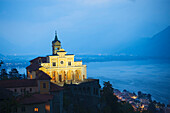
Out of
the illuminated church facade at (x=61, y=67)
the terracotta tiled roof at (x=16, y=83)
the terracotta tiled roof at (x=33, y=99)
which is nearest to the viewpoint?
the terracotta tiled roof at (x=33, y=99)

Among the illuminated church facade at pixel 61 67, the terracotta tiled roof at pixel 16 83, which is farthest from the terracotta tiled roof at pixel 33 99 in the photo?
the illuminated church facade at pixel 61 67

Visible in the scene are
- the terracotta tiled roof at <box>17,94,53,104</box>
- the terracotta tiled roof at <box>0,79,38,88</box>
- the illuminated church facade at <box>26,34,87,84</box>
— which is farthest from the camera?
the illuminated church facade at <box>26,34,87,84</box>

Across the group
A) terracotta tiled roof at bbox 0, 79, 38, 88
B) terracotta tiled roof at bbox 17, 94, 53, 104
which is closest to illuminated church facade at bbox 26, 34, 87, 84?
terracotta tiled roof at bbox 0, 79, 38, 88

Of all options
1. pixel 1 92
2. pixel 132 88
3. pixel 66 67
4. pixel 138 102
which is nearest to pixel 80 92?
pixel 66 67

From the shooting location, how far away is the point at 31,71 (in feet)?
153

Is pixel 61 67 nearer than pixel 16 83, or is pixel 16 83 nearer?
pixel 16 83

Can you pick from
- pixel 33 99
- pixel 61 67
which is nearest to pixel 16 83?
pixel 33 99

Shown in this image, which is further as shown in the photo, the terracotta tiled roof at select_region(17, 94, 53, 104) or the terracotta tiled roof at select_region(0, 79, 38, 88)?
the terracotta tiled roof at select_region(0, 79, 38, 88)

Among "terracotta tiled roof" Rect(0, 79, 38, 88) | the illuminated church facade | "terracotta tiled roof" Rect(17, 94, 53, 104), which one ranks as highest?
the illuminated church facade

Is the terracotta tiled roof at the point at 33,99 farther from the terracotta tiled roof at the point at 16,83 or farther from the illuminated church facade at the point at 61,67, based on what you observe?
the illuminated church facade at the point at 61,67

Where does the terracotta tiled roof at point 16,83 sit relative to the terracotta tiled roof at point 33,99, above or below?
above

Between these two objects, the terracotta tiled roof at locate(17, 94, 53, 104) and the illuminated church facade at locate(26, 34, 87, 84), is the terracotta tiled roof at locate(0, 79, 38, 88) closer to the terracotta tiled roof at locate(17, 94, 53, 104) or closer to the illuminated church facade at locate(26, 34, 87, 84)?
the terracotta tiled roof at locate(17, 94, 53, 104)

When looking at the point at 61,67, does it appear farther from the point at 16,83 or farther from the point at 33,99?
the point at 33,99

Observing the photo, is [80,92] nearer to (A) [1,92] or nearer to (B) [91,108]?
(B) [91,108]
